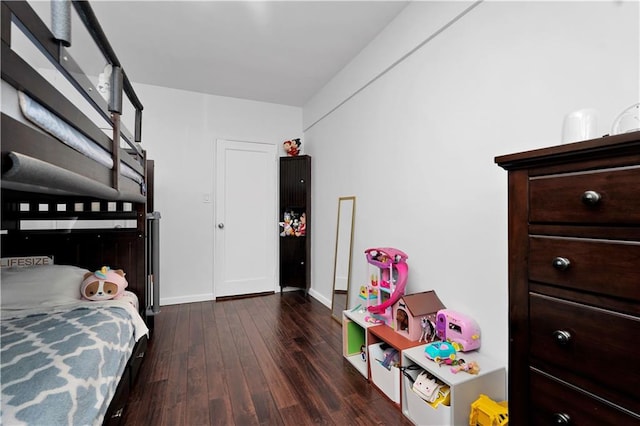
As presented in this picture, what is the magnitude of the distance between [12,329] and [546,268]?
2.24 m

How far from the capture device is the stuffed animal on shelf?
1.91 m

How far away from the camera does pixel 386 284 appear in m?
2.09

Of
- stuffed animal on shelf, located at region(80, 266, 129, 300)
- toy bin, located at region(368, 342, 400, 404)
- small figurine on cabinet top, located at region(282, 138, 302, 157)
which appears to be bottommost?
toy bin, located at region(368, 342, 400, 404)

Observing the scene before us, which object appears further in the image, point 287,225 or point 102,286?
point 287,225

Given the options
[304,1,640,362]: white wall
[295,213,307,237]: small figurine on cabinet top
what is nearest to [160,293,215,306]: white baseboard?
[295,213,307,237]: small figurine on cabinet top

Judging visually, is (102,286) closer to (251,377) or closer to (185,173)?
A: (251,377)

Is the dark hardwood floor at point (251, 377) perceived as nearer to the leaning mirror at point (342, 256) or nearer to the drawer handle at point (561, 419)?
the leaning mirror at point (342, 256)

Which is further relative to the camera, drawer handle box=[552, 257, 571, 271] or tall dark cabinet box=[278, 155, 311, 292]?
tall dark cabinet box=[278, 155, 311, 292]

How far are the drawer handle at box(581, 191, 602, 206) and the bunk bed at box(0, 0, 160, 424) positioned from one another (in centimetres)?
136

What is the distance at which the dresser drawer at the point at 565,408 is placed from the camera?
74 cm

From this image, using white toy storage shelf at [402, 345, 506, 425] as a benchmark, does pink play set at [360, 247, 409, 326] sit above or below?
above

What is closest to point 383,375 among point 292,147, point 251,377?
point 251,377

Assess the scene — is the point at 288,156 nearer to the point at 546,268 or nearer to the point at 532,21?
the point at 532,21

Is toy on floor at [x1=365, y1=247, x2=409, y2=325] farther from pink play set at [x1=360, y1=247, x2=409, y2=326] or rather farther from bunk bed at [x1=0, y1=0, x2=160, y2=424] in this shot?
bunk bed at [x1=0, y1=0, x2=160, y2=424]
